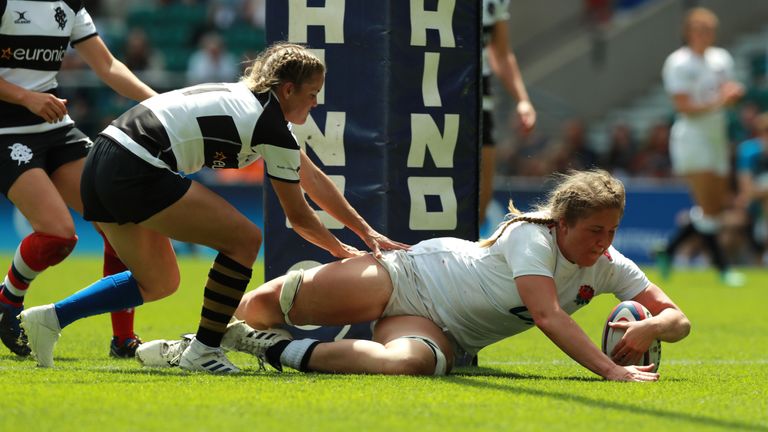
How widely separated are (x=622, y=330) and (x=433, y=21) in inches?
73.8

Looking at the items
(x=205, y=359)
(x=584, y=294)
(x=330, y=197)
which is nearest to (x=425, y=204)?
(x=330, y=197)

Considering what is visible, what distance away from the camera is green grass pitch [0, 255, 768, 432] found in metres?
4.32

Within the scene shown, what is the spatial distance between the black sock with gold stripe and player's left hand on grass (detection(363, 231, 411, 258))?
67 cm

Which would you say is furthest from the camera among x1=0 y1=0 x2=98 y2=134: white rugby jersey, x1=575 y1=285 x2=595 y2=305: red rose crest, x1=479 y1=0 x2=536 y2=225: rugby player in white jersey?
x1=479 y1=0 x2=536 y2=225: rugby player in white jersey

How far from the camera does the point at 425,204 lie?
6656 mm

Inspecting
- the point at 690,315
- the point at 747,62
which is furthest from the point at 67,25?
the point at 747,62

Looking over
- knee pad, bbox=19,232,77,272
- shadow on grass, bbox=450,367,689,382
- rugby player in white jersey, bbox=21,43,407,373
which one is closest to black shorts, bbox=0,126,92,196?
knee pad, bbox=19,232,77,272

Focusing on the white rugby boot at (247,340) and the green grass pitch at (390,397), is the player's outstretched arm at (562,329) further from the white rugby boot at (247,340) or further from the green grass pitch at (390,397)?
the white rugby boot at (247,340)

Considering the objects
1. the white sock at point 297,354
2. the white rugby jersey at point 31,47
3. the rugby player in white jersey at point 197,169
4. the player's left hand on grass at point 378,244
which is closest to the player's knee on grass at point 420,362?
the white sock at point 297,354

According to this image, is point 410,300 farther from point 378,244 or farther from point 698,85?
point 698,85

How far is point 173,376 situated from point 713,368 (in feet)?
8.77

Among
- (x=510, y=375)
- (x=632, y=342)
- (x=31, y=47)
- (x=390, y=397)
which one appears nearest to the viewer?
(x=390, y=397)

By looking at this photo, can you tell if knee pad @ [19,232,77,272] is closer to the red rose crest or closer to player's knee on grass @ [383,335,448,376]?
player's knee on grass @ [383,335,448,376]

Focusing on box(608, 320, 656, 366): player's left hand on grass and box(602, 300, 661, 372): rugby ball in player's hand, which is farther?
box(602, 300, 661, 372): rugby ball in player's hand
